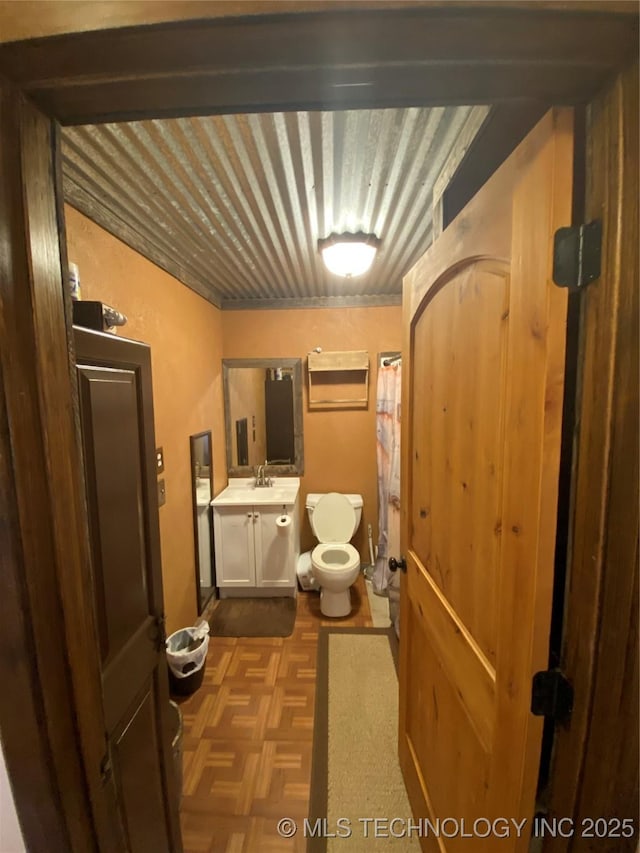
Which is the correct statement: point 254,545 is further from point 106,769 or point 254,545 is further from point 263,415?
point 106,769

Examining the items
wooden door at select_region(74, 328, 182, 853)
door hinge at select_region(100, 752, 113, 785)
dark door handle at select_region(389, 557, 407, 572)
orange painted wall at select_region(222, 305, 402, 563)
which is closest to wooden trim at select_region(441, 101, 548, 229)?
wooden door at select_region(74, 328, 182, 853)

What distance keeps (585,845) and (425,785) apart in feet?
2.46

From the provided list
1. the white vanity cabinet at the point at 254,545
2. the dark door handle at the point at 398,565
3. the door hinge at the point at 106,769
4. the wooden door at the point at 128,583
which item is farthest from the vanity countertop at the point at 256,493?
the door hinge at the point at 106,769

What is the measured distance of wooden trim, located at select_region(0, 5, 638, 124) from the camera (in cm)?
46

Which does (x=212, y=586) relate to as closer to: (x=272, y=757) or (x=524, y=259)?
(x=272, y=757)

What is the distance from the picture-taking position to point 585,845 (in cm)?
57

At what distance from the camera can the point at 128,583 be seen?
0.84 meters

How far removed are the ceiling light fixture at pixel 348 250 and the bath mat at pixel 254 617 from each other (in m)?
2.47

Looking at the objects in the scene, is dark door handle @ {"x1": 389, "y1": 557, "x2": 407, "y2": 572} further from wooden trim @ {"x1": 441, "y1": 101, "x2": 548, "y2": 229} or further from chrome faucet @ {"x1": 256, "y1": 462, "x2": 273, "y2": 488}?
chrome faucet @ {"x1": 256, "y1": 462, "x2": 273, "y2": 488}

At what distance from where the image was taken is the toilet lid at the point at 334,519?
2.92 metres

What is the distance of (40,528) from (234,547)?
2263 millimetres

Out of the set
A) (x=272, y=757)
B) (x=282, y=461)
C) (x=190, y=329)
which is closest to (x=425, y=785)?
(x=272, y=757)

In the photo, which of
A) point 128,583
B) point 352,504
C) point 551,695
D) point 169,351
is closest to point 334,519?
point 352,504

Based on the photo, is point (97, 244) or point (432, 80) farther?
point (97, 244)
